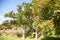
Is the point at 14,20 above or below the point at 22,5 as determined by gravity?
below

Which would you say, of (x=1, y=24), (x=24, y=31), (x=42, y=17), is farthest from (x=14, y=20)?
(x=42, y=17)

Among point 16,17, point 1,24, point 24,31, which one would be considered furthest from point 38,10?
point 1,24

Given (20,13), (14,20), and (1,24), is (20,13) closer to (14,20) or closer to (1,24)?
(14,20)

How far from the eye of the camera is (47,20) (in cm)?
1335

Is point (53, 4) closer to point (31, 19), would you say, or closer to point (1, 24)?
point (31, 19)

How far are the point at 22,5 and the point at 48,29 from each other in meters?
13.8

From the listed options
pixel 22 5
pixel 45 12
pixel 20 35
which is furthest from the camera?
pixel 20 35

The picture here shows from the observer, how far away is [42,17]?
43.7 feet

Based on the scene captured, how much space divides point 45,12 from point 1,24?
28948 millimetres

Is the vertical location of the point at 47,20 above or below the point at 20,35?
above

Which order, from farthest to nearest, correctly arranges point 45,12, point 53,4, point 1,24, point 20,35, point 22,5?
point 1,24, point 20,35, point 22,5, point 45,12, point 53,4

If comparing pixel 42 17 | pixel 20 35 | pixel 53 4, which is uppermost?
pixel 53 4

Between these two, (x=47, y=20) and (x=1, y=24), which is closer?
(x=47, y=20)

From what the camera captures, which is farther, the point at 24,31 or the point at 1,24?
the point at 1,24
